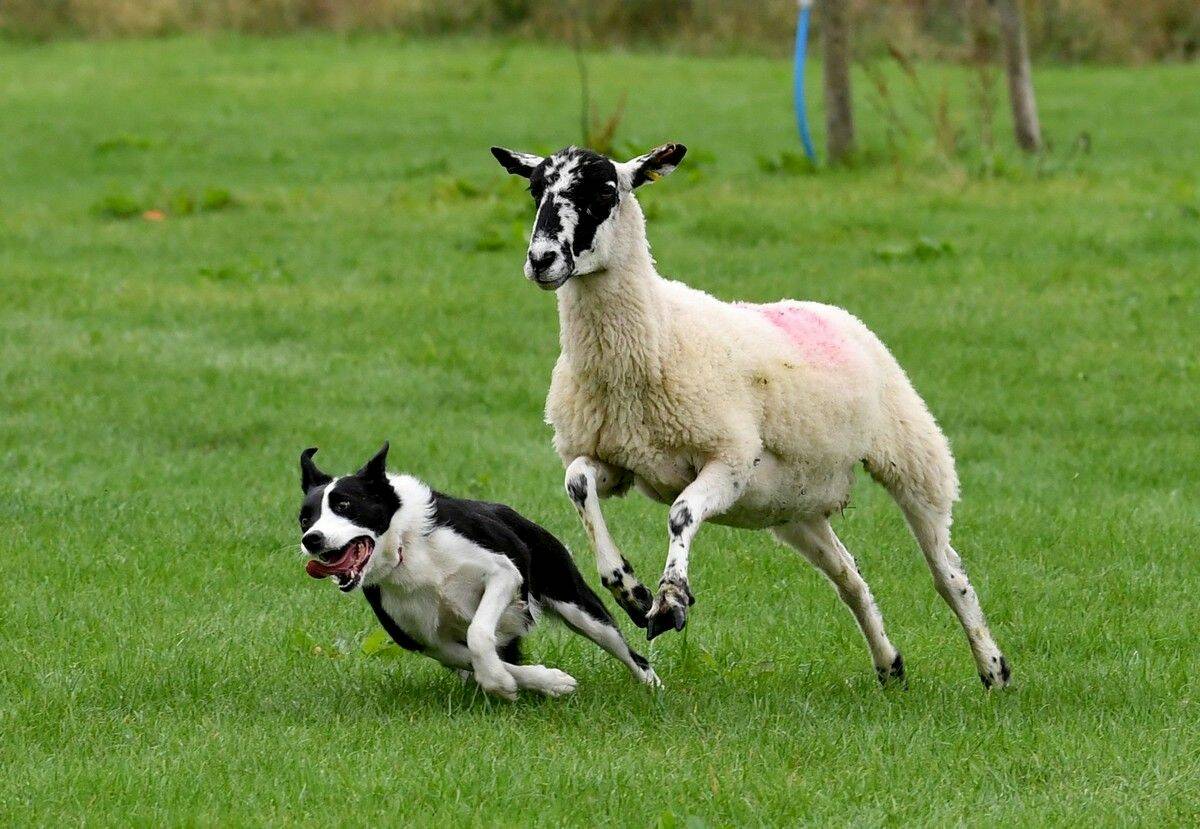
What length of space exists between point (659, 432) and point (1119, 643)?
7.84ft

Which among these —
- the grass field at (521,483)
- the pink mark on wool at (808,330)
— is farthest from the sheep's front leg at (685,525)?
the pink mark on wool at (808,330)

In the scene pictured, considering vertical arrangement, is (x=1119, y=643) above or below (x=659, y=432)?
below

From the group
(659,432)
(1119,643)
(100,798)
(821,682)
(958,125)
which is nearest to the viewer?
(100,798)

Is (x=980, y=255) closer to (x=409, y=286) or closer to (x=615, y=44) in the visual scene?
(x=409, y=286)

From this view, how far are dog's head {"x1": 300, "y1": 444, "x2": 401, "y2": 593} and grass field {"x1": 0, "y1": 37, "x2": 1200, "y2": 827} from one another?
1.74ft

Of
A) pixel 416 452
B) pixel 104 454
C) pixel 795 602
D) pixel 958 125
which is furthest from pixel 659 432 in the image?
pixel 958 125

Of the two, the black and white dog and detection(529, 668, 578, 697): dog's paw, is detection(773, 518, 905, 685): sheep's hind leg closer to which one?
the black and white dog

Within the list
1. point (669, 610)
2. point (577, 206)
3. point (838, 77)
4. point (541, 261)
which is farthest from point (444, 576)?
point (838, 77)

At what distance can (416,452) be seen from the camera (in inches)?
437

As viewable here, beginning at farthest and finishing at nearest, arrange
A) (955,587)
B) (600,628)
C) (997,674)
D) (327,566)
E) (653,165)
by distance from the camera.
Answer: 1. (955,587)
2. (997,674)
3. (600,628)
4. (653,165)
5. (327,566)

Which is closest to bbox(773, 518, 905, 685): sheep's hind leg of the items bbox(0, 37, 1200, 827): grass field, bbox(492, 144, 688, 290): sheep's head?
bbox(0, 37, 1200, 827): grass field

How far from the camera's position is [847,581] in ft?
24.4

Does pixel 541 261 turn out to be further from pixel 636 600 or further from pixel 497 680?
pixel 497 680

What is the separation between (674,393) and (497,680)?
46.7 inches
